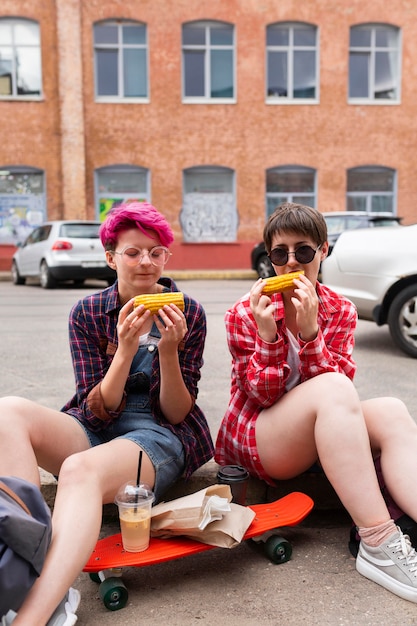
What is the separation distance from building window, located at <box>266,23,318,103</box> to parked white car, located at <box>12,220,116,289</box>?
8.79 m

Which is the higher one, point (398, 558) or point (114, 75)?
Answer: point (114, 75)

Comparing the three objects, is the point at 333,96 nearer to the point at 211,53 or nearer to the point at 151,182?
the point at 211,53

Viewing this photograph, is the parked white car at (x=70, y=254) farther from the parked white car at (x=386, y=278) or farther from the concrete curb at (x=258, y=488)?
the concrete curb at (x=258, y=488)

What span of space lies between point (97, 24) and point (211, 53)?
11.7 ft

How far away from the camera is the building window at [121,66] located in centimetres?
2014

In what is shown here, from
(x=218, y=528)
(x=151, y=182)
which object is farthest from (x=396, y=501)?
(x=151, y=182)

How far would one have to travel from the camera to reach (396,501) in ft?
8.18

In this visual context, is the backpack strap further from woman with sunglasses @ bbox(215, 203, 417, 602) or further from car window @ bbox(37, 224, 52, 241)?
car window @ bbox(37, 224, 52, 241)

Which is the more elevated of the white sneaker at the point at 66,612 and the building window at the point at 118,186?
the building window at the point at 118,186

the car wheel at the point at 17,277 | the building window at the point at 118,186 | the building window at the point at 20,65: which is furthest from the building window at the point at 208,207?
the car wheel at the point at 17,277

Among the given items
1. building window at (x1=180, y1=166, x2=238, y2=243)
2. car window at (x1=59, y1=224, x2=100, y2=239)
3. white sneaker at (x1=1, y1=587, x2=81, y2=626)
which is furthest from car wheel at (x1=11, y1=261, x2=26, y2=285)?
white sneaker at (x1=1, y1=587, x2=81, y2=626)

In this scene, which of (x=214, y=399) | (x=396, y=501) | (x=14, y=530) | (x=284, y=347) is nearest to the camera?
(x=14, y=530)

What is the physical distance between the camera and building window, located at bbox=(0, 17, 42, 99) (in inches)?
780

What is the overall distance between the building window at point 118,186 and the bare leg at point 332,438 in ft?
60.5
